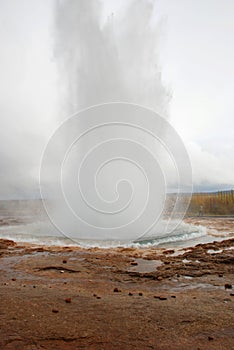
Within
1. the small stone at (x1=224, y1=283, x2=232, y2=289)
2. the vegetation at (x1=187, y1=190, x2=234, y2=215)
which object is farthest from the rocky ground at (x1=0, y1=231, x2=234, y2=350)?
the vegetation at (x1=187, y1=190, x2=234, y2=215)

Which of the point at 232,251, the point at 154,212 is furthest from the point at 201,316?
the point at 154,212

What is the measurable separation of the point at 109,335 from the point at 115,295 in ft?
7.30

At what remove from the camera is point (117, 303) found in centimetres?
638

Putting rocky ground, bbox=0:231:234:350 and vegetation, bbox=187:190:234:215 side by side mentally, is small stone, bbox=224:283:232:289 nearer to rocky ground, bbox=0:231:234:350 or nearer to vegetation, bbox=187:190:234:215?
rocky ground, bbox=0:231:234:350

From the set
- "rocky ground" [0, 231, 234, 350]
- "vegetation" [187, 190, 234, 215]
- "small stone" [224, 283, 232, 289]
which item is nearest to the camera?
"rocky ground" [0, 231, 234, 350]

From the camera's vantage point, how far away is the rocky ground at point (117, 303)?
4.67 m

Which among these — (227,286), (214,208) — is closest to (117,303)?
(227,286)

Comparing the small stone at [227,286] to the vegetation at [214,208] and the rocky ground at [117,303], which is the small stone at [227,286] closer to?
the rocky ground at [117,303]

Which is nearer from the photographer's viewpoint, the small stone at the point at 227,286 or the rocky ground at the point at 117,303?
the rocky ground at the point at 117,303

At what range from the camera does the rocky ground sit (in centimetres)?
467

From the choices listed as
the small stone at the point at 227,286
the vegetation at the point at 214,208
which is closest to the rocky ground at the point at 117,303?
the small stone at the point at 227,286

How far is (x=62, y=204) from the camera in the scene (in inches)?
989

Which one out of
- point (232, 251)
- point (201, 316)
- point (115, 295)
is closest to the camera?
point (201, 316)

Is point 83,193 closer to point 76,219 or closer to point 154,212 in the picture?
point 76,219
